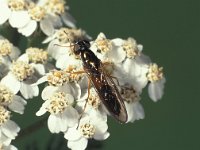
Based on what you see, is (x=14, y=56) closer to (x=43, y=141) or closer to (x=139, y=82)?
(x=139, y=82)

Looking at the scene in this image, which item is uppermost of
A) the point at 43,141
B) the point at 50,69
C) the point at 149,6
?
the point at 50,69

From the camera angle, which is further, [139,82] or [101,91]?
[139,82]

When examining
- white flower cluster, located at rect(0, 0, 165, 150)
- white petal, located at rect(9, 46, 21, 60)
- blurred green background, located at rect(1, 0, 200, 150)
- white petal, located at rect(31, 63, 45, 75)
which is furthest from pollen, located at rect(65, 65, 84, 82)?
blurred green background, located at rect(1, 0, 200, 150)

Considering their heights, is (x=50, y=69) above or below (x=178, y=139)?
above

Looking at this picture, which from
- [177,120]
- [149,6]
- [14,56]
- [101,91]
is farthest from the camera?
[149,6]

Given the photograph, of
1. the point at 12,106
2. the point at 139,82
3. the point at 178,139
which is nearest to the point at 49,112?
the point at 12,106

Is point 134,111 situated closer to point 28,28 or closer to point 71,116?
point 71,116
